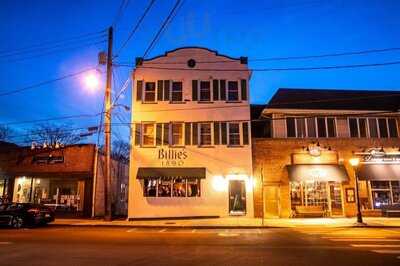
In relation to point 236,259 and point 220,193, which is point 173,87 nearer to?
point 220,193

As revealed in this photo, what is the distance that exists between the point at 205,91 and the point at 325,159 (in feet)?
32.7

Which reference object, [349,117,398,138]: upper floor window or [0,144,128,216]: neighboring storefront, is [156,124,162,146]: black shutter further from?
[349,117,398,138]: upper floor window

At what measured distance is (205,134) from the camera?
26375 millimetres

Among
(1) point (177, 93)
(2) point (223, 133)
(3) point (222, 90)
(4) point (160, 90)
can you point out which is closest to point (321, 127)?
(2) point (223, 133)

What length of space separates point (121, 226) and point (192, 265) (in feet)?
Result: 41.6

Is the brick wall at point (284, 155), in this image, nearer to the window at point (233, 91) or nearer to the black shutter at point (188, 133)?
the window at point (233, 91)

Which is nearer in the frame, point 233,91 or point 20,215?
point 20,215

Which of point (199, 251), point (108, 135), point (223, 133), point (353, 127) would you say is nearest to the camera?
point (199, 251)

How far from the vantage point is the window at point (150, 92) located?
88.5 ft

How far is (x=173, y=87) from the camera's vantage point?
27094 mm

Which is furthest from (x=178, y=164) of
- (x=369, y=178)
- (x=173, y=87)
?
(x=369, y=178)

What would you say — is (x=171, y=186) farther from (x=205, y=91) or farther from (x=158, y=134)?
(x=205, y=91)

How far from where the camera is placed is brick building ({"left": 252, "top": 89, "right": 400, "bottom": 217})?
25.2m

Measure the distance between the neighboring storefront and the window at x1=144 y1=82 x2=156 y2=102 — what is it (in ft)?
17.5
